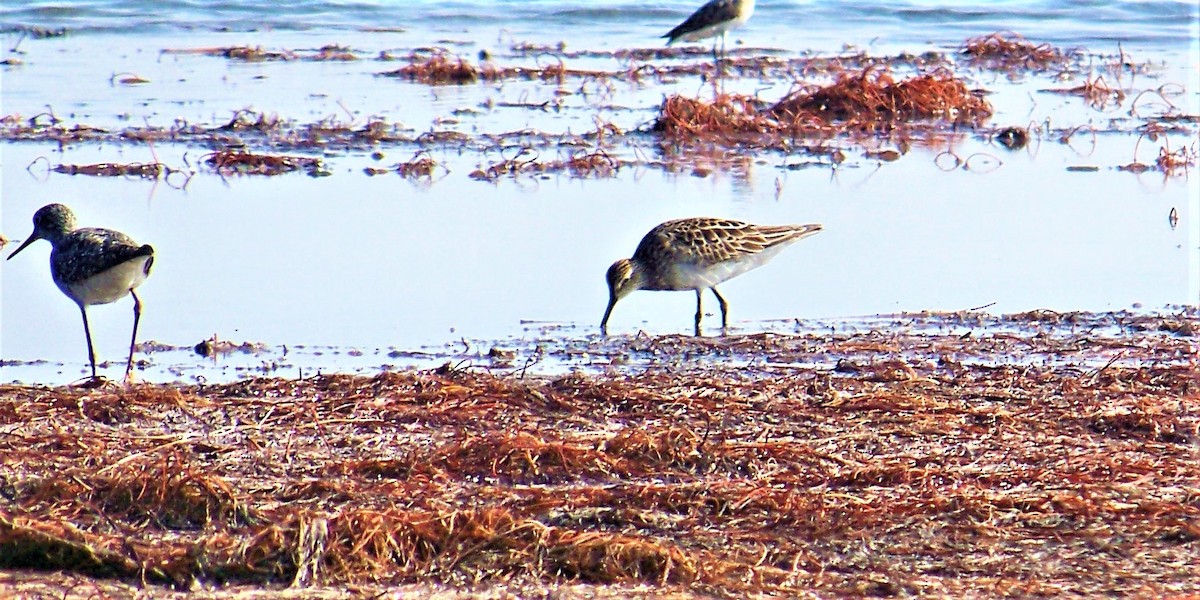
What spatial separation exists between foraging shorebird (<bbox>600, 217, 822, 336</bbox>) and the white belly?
7.02 ft

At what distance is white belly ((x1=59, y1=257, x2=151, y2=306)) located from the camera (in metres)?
7.77

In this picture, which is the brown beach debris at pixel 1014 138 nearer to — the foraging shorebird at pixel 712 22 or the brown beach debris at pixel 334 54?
the foraging shorebird at pixel 712 22

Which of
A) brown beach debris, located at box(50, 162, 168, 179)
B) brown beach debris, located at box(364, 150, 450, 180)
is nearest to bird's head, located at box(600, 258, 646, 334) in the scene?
brown beach debris, located at box(364, 150, 450, 180)

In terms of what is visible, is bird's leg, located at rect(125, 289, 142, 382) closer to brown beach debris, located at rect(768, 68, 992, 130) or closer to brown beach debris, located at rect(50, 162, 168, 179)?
brown beach debris, located at rect(50, 162, 168, 179)

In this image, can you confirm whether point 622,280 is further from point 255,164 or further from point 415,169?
point 255,164

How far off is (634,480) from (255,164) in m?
7.04

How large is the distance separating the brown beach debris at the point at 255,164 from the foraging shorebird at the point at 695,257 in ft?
12.2

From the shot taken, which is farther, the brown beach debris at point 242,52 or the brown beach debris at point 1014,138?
the brown beach debris at point 242,52

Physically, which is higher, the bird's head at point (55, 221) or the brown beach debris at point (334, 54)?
the brown beach debris at point (334, 54)

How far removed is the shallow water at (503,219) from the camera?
847 centimetres

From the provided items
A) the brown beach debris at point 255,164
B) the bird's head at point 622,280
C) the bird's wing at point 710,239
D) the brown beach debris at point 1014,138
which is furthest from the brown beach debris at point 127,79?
the bird's head at point 622,280

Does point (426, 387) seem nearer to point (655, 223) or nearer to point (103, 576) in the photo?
point (103, 576)

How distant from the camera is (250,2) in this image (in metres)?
24.6

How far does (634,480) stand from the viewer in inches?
231
